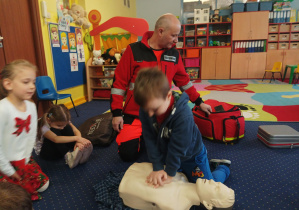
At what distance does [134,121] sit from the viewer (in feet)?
6.06

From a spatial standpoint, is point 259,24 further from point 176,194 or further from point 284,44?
point 176,194

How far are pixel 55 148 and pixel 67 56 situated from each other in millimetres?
2217

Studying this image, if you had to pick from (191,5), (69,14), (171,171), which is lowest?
(171,171)

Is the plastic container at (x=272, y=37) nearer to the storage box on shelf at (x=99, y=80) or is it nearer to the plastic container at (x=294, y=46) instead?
the plastic container at (x=294, y=46)

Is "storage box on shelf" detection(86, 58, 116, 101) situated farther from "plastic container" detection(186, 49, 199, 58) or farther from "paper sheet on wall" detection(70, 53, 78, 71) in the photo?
"plastic container" detection(186, 49, 199, 58)

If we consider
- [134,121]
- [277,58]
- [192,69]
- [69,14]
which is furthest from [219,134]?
[277,58]

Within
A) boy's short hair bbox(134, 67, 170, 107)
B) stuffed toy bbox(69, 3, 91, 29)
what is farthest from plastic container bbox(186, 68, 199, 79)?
boy's short hair bbox(134, 67, 170, 107)

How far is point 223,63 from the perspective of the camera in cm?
642

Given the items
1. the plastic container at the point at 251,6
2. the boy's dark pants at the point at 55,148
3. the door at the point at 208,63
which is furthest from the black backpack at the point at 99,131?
the plastic container at the point at 251,6

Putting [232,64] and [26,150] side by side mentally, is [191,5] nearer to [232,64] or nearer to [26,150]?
[232,64]

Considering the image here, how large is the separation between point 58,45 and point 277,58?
587cm

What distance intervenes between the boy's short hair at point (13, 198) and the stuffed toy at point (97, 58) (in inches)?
142

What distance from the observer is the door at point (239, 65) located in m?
6.27

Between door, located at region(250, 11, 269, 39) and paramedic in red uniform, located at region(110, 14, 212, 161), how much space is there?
529 centimetres
